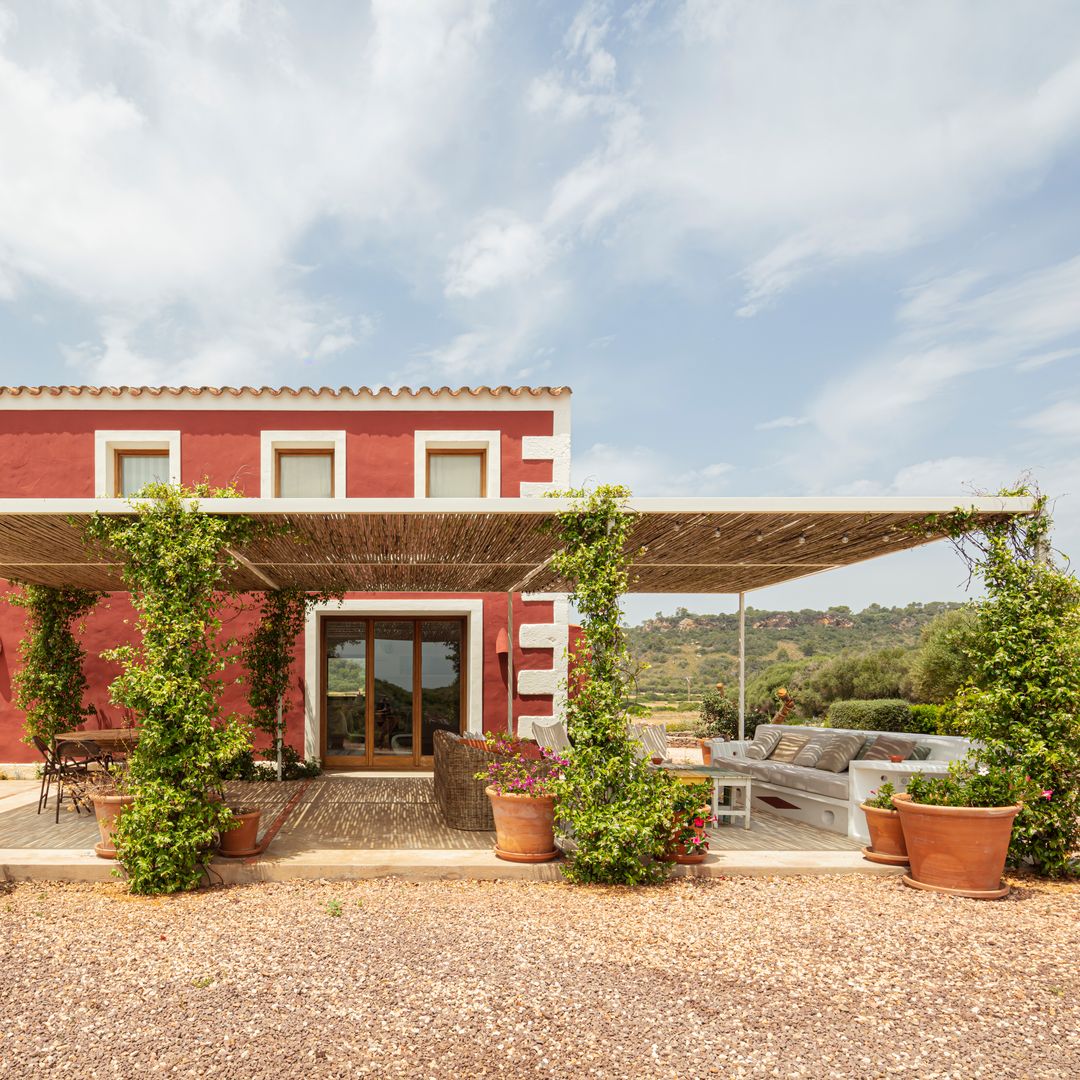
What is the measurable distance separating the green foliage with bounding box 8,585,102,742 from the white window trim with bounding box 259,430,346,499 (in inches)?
99.4

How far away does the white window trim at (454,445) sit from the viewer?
9.55 metres

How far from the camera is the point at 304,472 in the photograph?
9711 mm

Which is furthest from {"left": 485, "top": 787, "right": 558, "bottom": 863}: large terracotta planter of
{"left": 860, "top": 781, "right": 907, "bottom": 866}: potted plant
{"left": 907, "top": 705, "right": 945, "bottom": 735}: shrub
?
{"left": 907, "top": 705, "right": 945, "bottom": 735}: shrub

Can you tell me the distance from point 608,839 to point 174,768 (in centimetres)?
284

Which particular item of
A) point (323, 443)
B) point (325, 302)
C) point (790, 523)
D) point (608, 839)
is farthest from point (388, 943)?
point (325, 302)

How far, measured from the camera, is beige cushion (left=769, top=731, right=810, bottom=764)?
27.9 ft

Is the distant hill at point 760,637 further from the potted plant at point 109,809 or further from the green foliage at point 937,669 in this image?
the potted plant at point 109,809

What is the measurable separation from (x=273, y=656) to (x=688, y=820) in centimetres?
561

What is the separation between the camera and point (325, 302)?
1162 cm

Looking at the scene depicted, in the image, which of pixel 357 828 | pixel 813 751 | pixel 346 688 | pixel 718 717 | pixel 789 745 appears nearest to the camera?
pixel 357 828

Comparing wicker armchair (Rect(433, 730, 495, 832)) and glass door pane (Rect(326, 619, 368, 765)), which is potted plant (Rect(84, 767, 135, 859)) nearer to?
wicker armchair (Rect(433, 730, 495, 832))

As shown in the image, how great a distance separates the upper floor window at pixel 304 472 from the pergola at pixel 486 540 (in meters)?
1.39

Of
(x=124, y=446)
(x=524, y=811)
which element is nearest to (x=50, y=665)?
(x=124, y=446)

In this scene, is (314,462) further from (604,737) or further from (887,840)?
(887,840)
